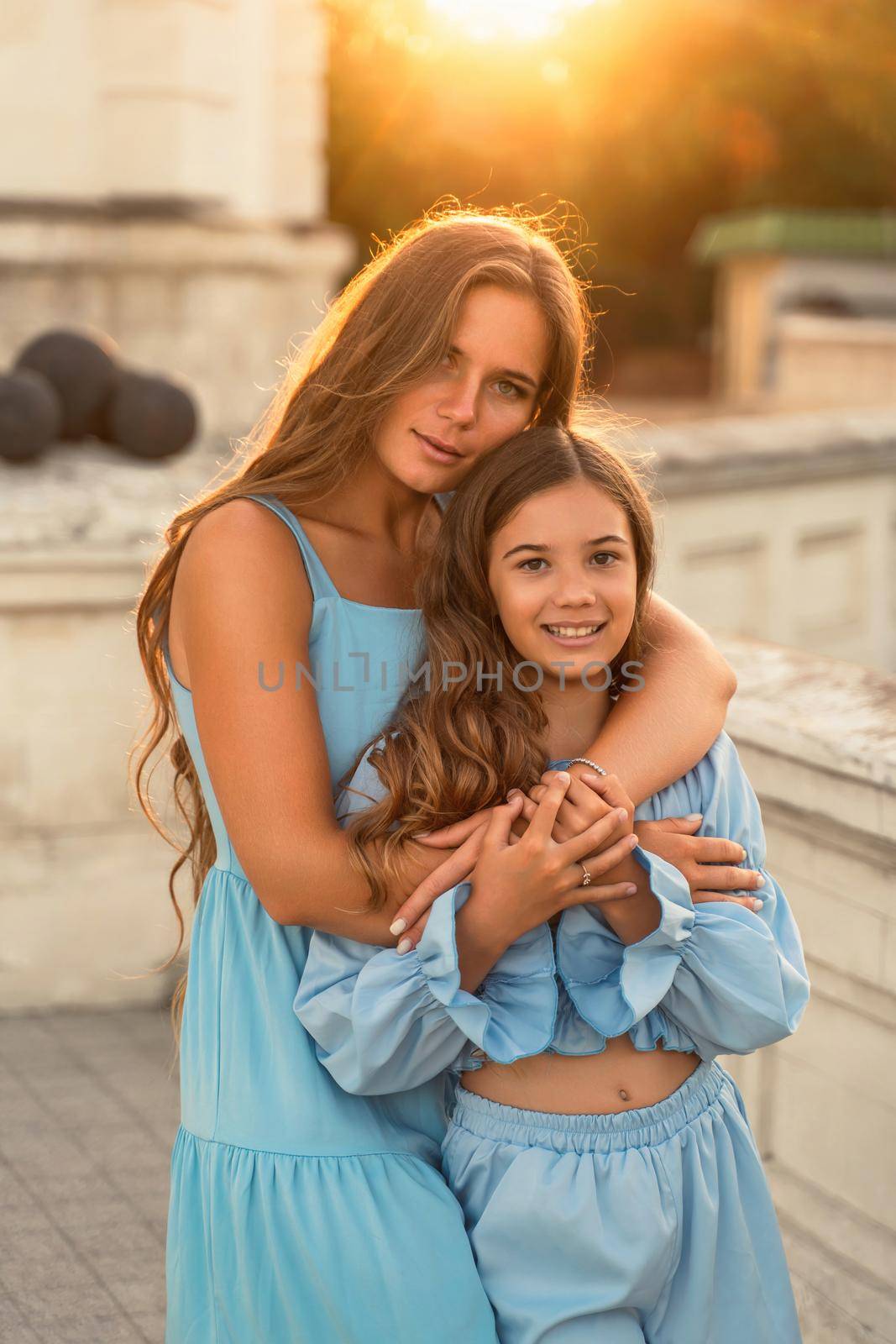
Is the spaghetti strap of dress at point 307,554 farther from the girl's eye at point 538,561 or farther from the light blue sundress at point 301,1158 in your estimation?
the girl's eye at point 538,561

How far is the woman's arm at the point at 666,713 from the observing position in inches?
79.0

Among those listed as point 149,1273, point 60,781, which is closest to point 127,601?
point 60,781

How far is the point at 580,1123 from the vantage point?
1.93 metres

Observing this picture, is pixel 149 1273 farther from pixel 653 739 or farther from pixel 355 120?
pixel 355 120

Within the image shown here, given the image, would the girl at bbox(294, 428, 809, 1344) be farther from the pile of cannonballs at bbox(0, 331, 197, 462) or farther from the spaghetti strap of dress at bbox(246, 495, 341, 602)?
the pile of cannonballs at bbox(0, 331, 197, 462)

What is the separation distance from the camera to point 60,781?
4.43 m

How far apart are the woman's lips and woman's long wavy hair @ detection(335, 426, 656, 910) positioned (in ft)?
0.13

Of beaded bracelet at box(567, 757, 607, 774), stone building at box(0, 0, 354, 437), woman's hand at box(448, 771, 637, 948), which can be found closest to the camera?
woman's hand at box(448, 771, 637, 948)

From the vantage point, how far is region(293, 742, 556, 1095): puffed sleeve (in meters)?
1.84

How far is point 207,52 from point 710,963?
22.2 ft

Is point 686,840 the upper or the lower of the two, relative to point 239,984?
upper

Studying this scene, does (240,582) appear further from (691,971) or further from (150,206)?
(150,206)

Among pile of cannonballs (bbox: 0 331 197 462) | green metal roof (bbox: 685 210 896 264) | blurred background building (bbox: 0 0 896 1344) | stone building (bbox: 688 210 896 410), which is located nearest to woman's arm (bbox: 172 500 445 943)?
blurred background building (bbox: 0 0 896 1344)

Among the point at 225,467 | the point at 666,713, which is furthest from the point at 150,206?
→ the point at 666,713
